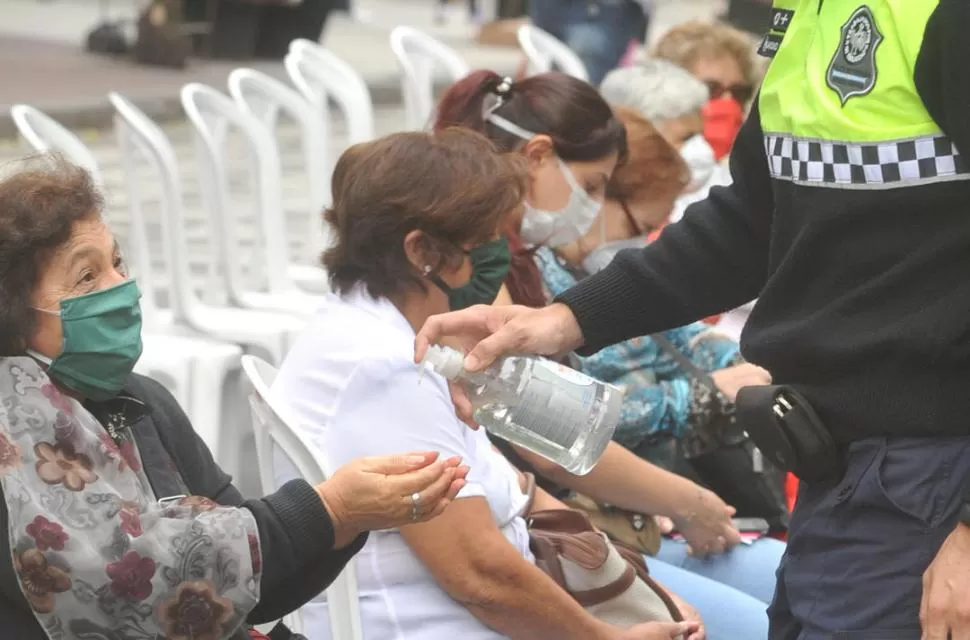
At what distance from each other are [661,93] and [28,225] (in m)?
3.17

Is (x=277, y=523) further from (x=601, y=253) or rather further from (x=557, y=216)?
(x=601, y=253)

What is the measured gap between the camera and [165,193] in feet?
14.1

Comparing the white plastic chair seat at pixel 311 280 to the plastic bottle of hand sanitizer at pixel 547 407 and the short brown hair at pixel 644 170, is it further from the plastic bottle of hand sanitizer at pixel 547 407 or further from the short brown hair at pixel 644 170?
the plastic bottle of hand sanitizer at pixel 547 407

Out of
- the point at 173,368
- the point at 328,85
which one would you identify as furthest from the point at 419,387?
the point at 328,85

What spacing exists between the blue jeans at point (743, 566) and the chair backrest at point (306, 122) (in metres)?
1.98

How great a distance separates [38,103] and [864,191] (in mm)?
9806

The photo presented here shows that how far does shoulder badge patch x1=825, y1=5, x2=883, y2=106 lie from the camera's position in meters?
1.76

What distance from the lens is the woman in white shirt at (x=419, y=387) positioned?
255cm

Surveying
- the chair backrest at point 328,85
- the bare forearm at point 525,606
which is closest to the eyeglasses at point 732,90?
the chair backrest at point 328,85

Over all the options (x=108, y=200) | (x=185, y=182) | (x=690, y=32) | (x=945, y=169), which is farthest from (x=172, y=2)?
(x=945, y=169)

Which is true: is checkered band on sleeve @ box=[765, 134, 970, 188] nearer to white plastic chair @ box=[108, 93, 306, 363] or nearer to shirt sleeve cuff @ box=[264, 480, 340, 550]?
shirt sleeve cuff @ box=[264, 480, 340, 550]

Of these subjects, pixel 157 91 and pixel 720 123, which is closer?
pixel 720 123

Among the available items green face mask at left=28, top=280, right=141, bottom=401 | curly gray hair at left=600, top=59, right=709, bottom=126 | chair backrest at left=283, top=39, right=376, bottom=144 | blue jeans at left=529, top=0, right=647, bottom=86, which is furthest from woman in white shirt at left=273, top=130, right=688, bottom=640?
blue jeans at left=529, top=0, right=647, bottom=86

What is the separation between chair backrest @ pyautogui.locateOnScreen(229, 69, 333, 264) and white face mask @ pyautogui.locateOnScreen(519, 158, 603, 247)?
1496mm
